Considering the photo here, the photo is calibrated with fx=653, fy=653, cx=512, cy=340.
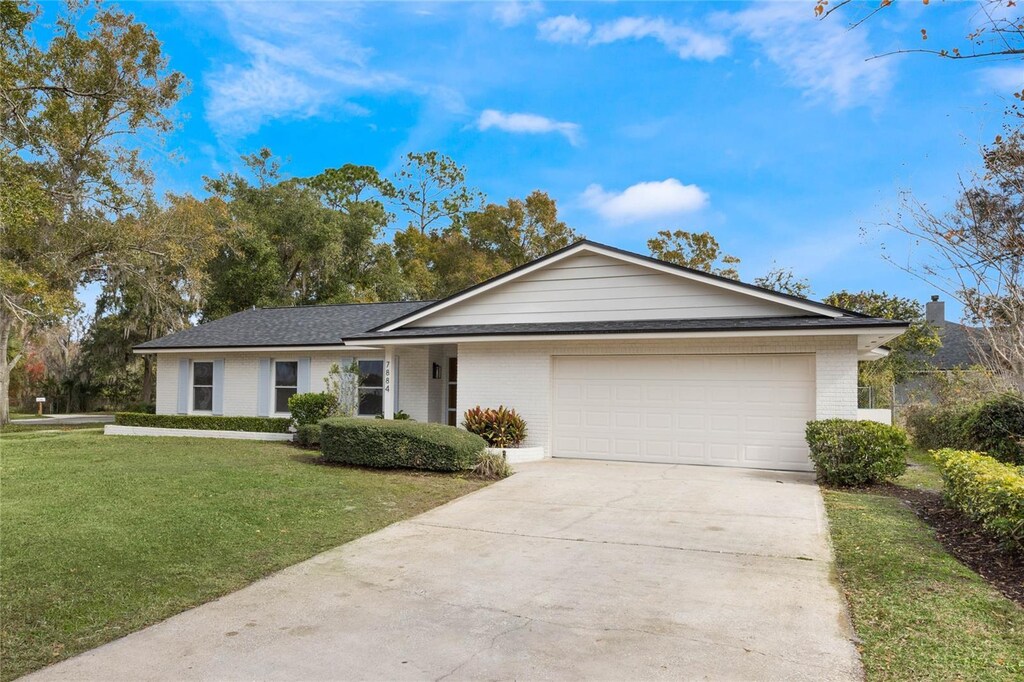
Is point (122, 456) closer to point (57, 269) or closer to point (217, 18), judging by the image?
point (217, 18)

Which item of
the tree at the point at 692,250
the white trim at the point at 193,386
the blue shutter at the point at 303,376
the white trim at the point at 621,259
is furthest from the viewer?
the tree at the point at 692,250

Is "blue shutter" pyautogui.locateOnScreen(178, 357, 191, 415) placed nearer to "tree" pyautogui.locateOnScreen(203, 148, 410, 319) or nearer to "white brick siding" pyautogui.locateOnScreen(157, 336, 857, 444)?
"white brick siding" pyautogui.locateOnScreen(157, 336, 857, 444)

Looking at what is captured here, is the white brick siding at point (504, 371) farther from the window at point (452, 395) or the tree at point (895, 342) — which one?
the tree at point (895, 342)

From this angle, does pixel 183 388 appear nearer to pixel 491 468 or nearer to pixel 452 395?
pixel 452 395

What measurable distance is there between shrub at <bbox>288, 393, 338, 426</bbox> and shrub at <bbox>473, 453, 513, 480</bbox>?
6.84m

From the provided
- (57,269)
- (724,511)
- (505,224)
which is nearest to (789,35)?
(724,511)

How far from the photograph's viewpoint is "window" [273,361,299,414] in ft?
64.1

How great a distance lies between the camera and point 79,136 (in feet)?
74.5

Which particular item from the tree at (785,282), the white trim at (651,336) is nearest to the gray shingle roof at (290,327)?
the white trim at (651,336)

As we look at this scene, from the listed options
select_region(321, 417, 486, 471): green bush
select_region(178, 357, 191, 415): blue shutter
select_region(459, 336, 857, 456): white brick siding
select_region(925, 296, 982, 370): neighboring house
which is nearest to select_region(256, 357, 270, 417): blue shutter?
select_region(178, 357, 191, 415): blue shutter

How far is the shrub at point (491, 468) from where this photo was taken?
38.3 feet

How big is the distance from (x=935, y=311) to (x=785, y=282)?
7.80 metres

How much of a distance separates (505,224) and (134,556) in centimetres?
3330

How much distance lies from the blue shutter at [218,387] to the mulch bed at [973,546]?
59.6 feet
